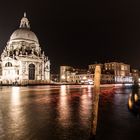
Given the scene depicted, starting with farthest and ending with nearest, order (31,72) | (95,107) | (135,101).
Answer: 1. (31,72)
2. (95,107)
3. (135,101)

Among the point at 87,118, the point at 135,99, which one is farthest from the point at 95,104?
the point at 87,118

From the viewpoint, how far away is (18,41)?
107 m

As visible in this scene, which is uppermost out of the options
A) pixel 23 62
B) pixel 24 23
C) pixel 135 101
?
pixel 24 23

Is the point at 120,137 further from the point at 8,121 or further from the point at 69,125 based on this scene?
the point at 8,121

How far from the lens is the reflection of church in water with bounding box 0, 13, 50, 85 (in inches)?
3738

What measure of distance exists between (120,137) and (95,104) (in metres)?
1.94

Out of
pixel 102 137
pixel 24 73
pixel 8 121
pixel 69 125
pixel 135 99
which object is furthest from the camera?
pixel 24 73

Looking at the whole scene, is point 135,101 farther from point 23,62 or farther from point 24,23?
point 24,23

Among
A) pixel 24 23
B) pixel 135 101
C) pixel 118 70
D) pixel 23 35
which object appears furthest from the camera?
pixel 118 70

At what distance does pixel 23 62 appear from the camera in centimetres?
9675

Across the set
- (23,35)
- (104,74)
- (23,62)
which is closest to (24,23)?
(23,35)

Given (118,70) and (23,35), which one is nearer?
(23,35)

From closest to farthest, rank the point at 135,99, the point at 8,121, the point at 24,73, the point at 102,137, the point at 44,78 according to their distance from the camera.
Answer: the point at 135,99
the point at 102,137
the point at 8,121
the point at 24,73
the point at 44,78

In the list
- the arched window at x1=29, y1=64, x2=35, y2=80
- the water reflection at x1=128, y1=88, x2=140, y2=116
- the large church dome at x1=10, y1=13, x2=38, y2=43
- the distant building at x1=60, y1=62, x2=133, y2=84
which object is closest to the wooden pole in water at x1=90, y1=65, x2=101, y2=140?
the water reflection at x1=128, y1=88, x2=140, y2=116
